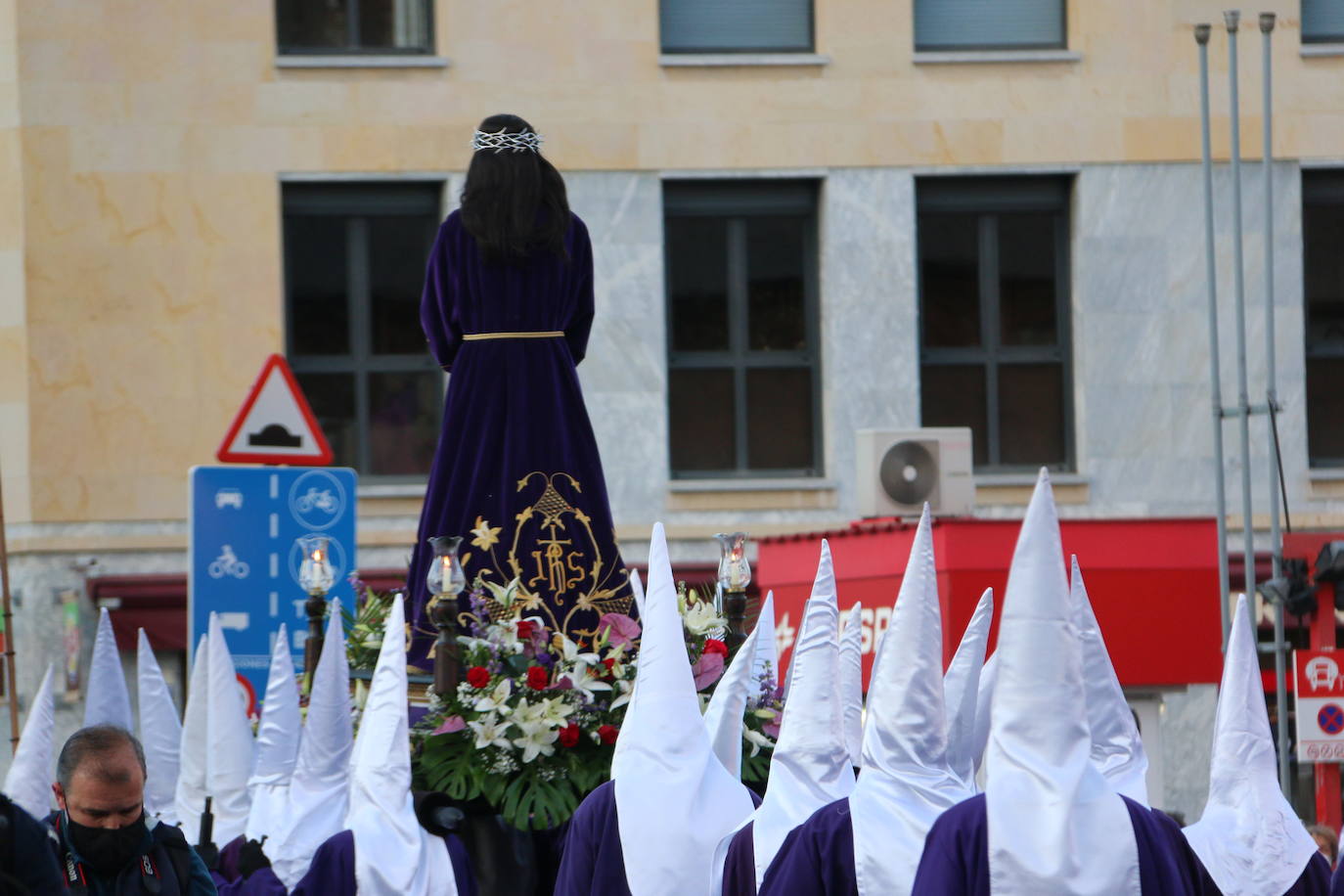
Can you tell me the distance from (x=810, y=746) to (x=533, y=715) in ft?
5.85

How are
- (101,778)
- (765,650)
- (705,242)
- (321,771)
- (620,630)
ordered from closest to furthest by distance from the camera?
(101,778) < (321,771) < (620,630) < (765,650) < (705,242)

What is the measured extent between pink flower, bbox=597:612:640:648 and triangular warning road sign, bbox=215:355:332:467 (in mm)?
3783

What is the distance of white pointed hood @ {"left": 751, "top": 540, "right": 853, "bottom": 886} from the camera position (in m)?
5.79

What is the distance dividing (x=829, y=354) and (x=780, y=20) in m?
2.76

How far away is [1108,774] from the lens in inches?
227

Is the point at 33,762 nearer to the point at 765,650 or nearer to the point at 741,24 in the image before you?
the point at 765,650

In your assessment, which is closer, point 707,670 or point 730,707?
point 730,707

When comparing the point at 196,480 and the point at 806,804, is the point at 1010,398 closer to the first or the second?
the point at 196,480

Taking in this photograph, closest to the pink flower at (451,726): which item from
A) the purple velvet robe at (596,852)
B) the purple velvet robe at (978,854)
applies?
the purple velvet robe at (596,852)

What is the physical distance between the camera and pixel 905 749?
5.27m

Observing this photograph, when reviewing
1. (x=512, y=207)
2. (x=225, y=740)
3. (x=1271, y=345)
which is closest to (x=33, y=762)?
(x=225, y=740)

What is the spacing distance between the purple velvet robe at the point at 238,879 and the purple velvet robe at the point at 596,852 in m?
1.24

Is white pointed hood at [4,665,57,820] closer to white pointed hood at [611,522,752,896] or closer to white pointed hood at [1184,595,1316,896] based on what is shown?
white pointed hood at [611,522,752,896]

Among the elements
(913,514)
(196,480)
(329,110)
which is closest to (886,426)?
(913,514)
